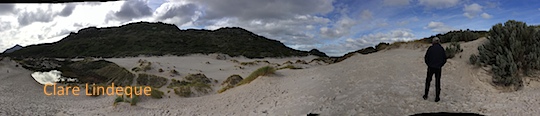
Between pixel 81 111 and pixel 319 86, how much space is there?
9049 mm

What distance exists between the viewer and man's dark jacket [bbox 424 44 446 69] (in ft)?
30.7

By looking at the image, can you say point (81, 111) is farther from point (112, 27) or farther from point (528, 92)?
point (112, 27)

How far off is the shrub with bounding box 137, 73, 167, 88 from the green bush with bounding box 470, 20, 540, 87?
18196mm

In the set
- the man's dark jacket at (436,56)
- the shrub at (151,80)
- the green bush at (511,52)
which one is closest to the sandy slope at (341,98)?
the green bush at (511,52)

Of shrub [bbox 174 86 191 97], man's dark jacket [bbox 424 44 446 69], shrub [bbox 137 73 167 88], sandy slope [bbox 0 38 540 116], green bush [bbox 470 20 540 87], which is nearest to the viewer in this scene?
man's dark jacket [bbox 424 44 446 69]

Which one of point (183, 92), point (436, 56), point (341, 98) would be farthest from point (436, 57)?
point (183, 92)

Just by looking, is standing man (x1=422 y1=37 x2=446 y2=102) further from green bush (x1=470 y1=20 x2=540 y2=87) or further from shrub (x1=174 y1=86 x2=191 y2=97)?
shrub (x1=174 y1=86 x2=191 y2=97)

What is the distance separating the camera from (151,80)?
947 inches

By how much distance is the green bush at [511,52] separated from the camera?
1213cm

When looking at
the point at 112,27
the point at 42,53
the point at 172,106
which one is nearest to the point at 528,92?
the point at 172,106

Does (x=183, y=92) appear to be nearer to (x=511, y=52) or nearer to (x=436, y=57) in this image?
(x=436, y=57)

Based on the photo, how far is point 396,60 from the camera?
17844 millimetres

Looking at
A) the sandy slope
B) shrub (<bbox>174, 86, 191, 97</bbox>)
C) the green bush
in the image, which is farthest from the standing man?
shrub (<bbox>174, 86, 191, 97</bbox>)

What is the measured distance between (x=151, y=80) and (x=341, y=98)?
53.4 feet
